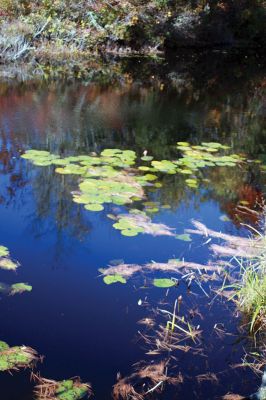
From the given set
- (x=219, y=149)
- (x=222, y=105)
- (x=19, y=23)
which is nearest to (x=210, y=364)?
(x=219, y=149)

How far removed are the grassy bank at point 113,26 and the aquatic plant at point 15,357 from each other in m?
11.0

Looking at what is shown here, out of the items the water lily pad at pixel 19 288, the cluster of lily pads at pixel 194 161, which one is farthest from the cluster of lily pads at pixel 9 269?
the cluster of lily pads at pixel 194 161

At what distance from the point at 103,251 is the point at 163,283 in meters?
0.69

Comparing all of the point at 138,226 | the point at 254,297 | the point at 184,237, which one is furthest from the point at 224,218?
the point at 254,297

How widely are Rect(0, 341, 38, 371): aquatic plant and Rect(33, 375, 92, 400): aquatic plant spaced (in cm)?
13

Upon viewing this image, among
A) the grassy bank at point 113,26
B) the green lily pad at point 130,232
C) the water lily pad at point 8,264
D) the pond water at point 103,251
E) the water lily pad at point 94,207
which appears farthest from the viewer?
the grassy bank at point 113,26

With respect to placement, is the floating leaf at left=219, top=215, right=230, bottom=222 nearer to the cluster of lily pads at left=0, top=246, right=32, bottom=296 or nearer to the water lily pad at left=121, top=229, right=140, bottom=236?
the water lily pad at left=121, top=229, right=140, bottom=236

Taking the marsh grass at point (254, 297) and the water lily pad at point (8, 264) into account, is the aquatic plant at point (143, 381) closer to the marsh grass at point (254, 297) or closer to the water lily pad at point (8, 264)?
the marsh grass at point (254, 297)

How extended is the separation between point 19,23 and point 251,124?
23.8ft

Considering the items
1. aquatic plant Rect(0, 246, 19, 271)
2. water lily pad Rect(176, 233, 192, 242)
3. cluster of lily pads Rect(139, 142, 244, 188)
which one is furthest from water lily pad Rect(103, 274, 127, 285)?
cluster of lily pads Rect(139, 142, 244, 188)

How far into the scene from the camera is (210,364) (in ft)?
10.3

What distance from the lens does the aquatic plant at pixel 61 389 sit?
2.66 metres

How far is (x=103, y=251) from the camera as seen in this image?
14.2 ft

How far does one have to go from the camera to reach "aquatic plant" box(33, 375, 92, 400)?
2.66 m
